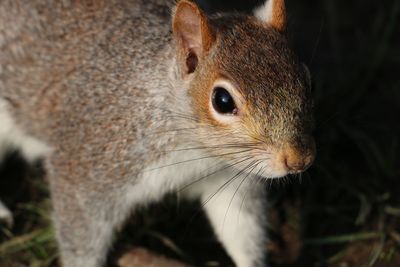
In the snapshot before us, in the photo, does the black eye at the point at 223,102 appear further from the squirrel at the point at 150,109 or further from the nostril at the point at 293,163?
the nostril at the point at 293,163

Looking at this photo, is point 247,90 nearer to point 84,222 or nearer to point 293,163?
point 293,163

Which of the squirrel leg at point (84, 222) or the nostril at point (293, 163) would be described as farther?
the squirrel leg at point (84, 222)

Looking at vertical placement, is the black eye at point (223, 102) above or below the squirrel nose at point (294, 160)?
above

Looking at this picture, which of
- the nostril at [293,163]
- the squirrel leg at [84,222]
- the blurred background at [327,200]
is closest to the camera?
the nostril at [293,163]

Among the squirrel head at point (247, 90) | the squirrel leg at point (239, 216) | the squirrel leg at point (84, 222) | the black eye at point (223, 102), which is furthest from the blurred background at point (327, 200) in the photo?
the black eye at point (223, 102)

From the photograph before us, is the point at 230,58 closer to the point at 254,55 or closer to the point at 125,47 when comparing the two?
the point at 254,55

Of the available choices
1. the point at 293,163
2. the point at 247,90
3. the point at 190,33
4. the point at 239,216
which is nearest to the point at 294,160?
the point at 293,163
